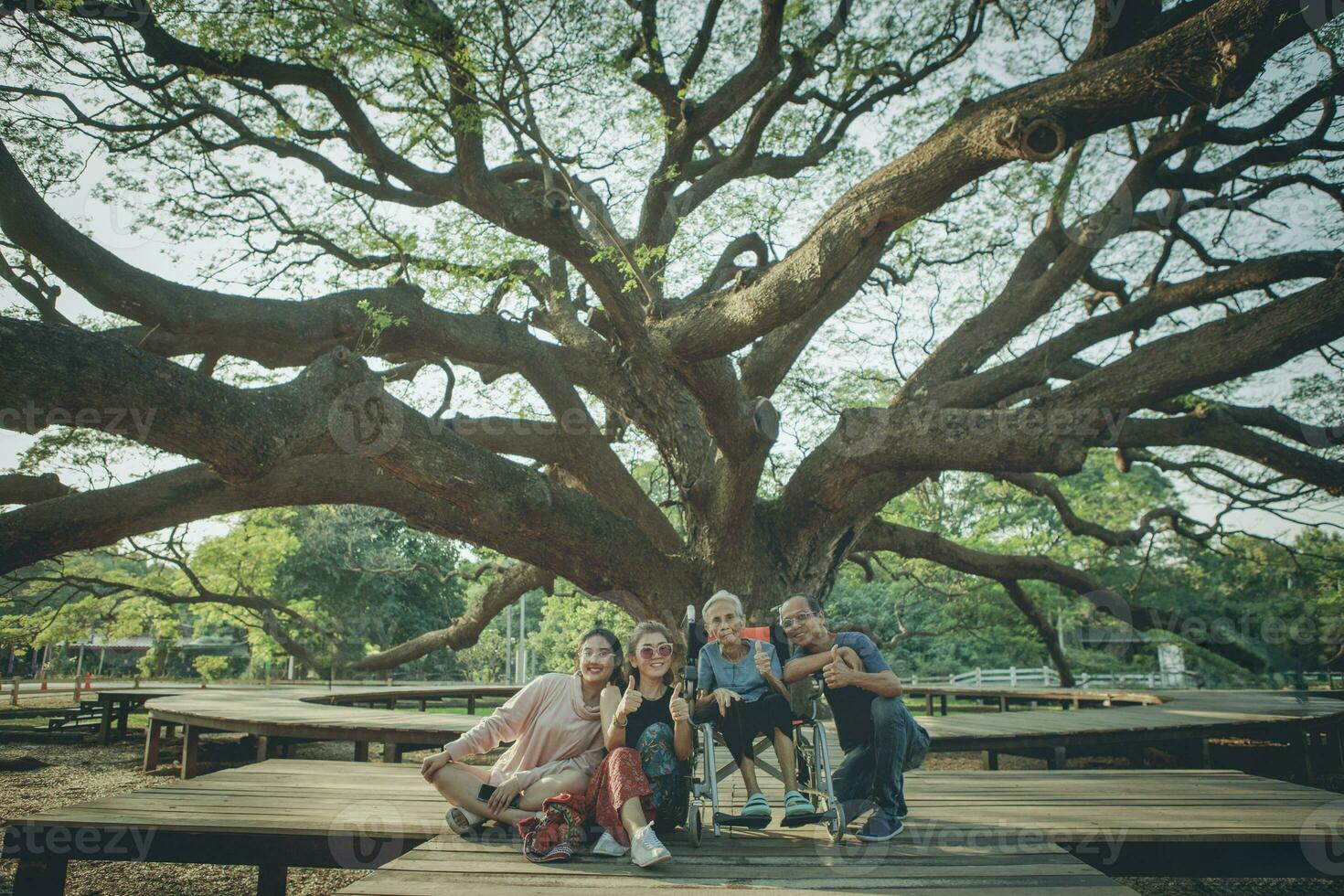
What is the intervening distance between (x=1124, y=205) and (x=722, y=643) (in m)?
7.97

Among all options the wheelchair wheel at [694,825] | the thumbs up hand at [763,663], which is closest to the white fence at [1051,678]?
the thumbs up hand at [763,663]

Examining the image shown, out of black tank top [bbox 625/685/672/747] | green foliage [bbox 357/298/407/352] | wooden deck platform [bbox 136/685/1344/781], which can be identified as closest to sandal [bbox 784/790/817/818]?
black tank top [bbox 625/685/672/747]

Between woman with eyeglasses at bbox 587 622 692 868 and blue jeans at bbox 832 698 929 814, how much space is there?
0.75 m

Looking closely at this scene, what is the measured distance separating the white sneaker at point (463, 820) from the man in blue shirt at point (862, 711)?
1.48 metres

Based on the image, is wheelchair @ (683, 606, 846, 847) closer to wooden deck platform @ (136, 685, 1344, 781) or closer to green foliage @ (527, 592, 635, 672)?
wooden deck platform @ (136, 685, 1344, 781)

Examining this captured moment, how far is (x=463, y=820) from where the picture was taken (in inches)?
135

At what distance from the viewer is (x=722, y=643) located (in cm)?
382

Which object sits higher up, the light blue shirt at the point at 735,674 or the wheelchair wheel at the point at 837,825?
the light blue shirt at the point at 735,674

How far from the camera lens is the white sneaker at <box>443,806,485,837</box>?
343cm

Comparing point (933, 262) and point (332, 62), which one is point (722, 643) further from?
point (933, 262)

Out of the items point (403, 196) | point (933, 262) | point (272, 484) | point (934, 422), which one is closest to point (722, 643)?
point (934, 422)

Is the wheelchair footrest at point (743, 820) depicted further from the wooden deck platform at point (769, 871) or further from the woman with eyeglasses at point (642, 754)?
Result: the woman with eyeglasses at point (642, 754)

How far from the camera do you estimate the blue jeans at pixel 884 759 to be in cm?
357

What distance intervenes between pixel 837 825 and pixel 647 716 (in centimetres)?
89
